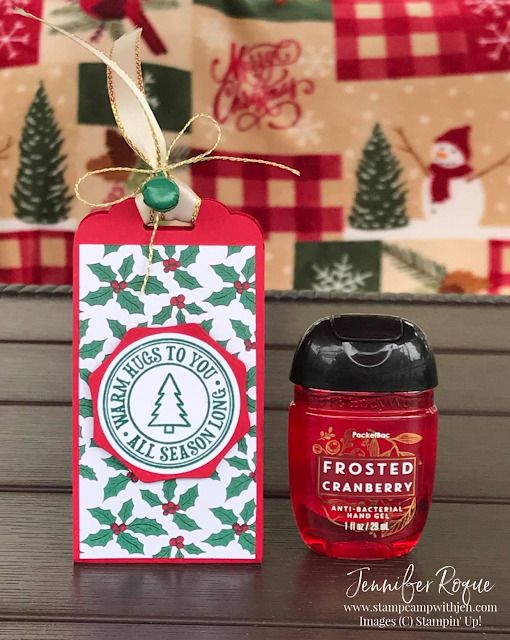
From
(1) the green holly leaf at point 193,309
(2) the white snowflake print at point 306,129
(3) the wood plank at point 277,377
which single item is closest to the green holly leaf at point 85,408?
(1) the green holly leaf at point 193,309

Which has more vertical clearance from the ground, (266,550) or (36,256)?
(36,256)

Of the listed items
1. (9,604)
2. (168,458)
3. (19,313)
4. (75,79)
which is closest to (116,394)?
(168,458)

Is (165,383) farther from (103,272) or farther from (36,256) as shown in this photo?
(36,256)

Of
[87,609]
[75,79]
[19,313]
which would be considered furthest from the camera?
[75,79]

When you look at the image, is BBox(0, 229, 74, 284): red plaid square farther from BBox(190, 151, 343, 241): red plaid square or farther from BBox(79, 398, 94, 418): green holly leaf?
BBox(79, 398, 94, 418): green holly leaf

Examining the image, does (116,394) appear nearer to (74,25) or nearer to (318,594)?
(318,594)

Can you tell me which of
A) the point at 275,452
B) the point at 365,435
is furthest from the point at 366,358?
the point at 275,452
